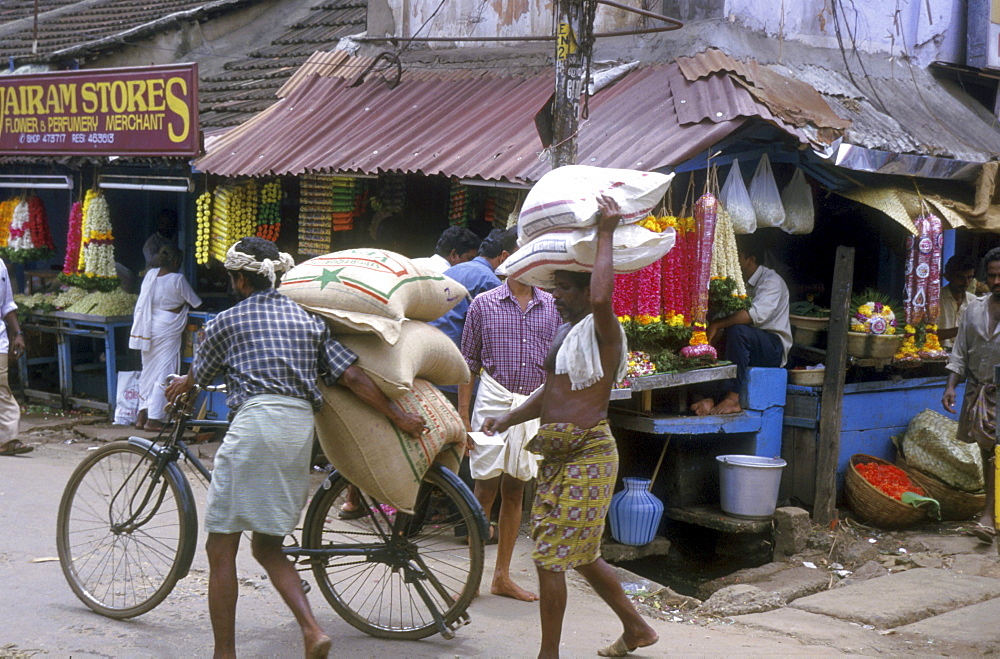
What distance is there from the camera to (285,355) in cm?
403

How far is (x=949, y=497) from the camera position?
25.6 ft

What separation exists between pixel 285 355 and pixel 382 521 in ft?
2.95

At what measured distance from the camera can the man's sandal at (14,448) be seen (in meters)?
8.49

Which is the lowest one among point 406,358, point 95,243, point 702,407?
point 702,407

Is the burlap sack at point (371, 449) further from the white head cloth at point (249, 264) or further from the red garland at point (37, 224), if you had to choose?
the red garland at point (37, 224)

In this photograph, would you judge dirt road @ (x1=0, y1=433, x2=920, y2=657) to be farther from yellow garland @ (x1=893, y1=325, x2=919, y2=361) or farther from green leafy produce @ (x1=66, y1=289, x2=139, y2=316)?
green leafy produce @ (x1=66, y1=289, x2=139, y2=316)

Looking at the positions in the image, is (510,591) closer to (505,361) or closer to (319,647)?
(505,361)

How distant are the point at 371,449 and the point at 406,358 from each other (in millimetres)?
420

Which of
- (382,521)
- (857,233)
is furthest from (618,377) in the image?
(857,233)

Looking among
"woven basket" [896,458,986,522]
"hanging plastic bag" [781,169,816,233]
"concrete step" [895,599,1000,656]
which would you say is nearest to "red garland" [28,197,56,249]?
"hanging plastic bag" [781,169,816,233]

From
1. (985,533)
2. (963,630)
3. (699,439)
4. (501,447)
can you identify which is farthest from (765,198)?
(963,630)

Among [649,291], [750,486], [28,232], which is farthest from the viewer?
[28,232]

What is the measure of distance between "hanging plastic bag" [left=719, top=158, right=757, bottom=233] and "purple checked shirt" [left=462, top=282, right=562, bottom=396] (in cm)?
187

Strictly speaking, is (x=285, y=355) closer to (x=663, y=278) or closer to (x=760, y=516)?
(x=663, y=278)
